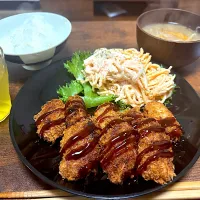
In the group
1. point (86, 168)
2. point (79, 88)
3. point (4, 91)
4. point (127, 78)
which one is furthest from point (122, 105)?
point (4, 91)

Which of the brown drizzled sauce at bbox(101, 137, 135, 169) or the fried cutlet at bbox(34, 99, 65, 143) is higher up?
the brown drizzled sauce at bbox(101, 137, 135, 169)

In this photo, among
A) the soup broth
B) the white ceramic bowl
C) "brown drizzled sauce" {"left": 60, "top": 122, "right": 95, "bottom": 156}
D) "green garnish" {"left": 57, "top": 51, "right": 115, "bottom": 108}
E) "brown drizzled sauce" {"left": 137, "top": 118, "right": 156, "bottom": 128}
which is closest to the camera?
"brown drizzled sauce" {"left": 60, "top": 122, "right": 95, "bottom": 156}

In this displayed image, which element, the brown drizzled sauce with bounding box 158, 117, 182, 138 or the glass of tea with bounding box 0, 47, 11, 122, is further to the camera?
the glass of tea with bounding box 0, 47, 11, 122

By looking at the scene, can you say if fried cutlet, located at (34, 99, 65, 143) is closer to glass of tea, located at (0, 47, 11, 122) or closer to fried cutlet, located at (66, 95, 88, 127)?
fried cutlet, located at (66, 95, 88, 127)

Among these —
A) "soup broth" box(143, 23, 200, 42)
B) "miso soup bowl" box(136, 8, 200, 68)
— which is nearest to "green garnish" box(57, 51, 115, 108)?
"miso soup bowl" box(136, 8, 200, 68)

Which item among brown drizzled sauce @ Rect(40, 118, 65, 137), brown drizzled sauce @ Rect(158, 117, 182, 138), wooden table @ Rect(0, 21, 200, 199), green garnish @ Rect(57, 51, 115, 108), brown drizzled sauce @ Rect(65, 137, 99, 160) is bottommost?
wooden table @ Rect(0, 21, 200, 199)

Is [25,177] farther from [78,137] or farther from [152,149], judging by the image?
[152,149]

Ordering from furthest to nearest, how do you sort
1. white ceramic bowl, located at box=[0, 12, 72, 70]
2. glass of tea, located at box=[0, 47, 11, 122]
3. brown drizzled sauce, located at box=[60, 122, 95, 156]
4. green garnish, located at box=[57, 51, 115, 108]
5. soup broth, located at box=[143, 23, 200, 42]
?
soup broth, located at box=[143, 23, 200, 42], white ceramic bowl, located at box=[0, 12, 72, 70], green garnish, located at box=[57, 51, 115, 108], glass of tea, located at box=[0, 47, 11, 122], brown drizzled sauce, located at box=[60, 122, 95, 156]
